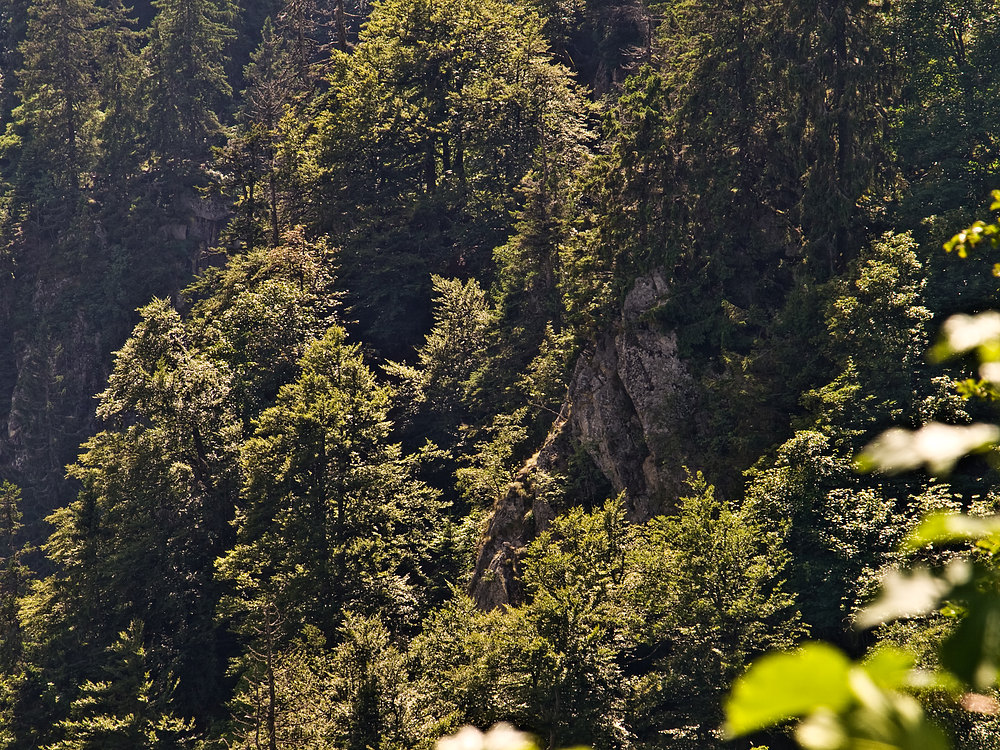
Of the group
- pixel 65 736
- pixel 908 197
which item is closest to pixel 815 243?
pixel 908 197

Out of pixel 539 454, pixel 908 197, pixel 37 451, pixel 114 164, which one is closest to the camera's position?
pixel 908 197

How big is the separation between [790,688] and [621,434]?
1003 inches

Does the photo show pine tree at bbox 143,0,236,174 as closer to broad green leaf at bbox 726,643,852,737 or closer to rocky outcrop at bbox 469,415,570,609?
rocky outcrop at bbox 469,415,570,609

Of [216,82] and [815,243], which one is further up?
[216,82]

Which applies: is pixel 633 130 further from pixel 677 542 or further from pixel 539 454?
pixel 677 542

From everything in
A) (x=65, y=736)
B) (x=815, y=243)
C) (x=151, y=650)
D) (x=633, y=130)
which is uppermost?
(x=633, y=130)

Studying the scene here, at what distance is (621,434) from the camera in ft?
85.6

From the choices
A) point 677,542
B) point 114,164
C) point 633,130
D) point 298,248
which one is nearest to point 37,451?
point 114,164

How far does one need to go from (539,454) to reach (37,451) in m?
42.1

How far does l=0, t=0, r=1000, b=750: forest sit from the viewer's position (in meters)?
17.7

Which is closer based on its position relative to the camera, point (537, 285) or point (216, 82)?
point (537, 285)

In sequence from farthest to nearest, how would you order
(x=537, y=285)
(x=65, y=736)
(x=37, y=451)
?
(x=37, y=451)
(x=537, y=285)
(x=65, y=736)

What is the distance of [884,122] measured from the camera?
25.9m

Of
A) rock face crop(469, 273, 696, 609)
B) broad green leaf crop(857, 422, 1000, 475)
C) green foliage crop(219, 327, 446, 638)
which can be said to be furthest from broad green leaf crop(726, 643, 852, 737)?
green foliage crop(219, 327, 446, 638)
